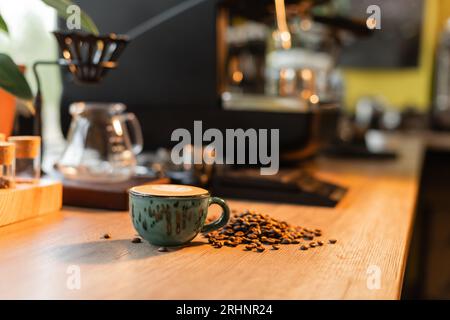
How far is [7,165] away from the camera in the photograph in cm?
104

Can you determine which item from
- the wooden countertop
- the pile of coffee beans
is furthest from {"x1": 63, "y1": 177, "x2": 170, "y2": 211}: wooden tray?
the pile of coffee beans

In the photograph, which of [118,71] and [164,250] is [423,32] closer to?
[118,71]

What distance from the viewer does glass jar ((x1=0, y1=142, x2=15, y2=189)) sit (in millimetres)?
1005

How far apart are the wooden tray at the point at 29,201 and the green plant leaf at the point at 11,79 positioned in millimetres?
165

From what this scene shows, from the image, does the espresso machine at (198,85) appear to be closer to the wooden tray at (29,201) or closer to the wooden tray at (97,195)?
the wooden tray at (97,195)

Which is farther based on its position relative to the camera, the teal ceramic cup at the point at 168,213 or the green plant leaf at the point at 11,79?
the green plant leaf at the point at 11,79

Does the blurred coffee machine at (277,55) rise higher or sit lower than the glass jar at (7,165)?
higher

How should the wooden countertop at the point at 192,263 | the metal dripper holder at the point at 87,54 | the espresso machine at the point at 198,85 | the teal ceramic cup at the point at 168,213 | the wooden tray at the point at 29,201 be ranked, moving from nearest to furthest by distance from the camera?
the wooden countertop at the point at 192,263 < the teal ceramic cup at the point at 168,213 < the wooden tray at the point at 29,201 < the metal dripper holder at the point at 87,54 < the espresso machine at the point at 198,85

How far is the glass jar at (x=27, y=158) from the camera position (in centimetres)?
109

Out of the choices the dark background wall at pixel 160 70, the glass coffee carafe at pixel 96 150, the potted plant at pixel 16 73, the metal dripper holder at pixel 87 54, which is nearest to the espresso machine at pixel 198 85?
the dark background wall at pixel 160 70

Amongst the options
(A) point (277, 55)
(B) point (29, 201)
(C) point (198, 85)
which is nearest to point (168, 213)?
(B) point (29, 201)

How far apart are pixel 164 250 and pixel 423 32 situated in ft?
17.9

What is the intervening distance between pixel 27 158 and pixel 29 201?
0.35 ft
